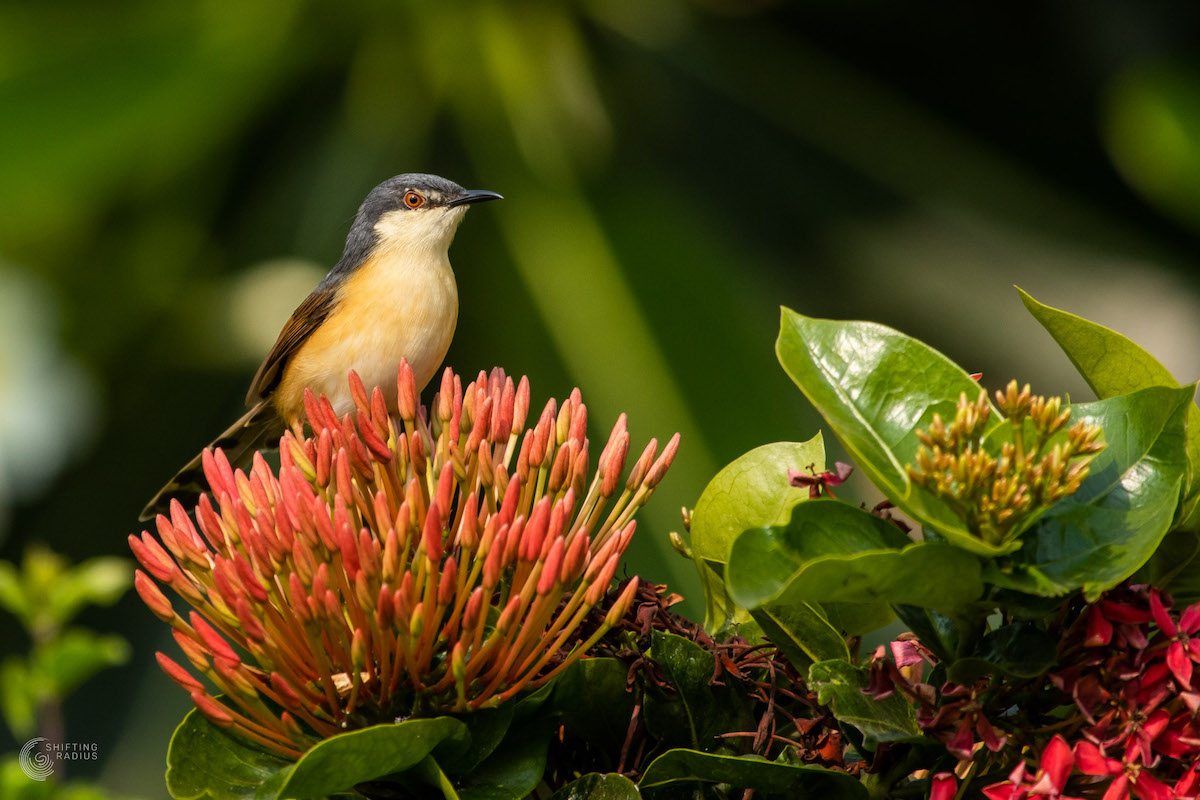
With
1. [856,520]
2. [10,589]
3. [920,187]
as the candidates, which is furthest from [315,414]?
[920,187]

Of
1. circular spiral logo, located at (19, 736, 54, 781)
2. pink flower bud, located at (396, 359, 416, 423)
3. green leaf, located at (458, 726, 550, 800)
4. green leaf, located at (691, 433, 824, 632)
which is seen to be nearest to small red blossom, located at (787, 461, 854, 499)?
green leaf, located at (691, 433, 824, 632)

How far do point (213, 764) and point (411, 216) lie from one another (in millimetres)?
1876

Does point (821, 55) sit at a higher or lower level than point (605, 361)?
higher

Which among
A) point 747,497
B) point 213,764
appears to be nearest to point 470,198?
point 747,497

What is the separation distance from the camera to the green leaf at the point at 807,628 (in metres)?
1.17

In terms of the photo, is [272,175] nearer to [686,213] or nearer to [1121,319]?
[686,213]

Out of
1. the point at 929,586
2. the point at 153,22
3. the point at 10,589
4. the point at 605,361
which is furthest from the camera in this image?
the point at 153,22

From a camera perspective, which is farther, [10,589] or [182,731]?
[10,589]

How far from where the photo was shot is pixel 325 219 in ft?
17.6

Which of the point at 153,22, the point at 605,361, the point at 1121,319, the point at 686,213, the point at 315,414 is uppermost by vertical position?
the point at 153,22

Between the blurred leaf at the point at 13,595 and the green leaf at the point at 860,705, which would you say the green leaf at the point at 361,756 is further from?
the blurred leaf at the point at 13,595

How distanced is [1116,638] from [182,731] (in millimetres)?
941

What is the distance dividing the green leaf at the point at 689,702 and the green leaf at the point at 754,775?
95mm

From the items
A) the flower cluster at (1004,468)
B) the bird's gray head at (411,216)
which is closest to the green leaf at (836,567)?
the flower cluster at (1004,468)
